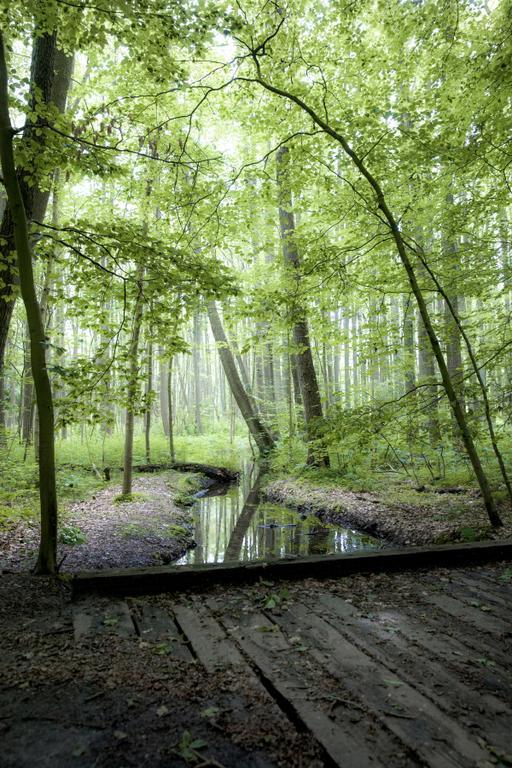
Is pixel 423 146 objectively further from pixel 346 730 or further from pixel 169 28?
pixel 346 730

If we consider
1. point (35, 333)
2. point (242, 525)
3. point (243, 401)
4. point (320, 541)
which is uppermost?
point (35, 333)

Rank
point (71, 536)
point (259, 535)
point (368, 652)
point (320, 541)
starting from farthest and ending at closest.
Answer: point (259, 535), point (320, 541), point (71, 536), point (368, 652)

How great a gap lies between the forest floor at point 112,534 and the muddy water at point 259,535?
376mm

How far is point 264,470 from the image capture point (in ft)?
55.2

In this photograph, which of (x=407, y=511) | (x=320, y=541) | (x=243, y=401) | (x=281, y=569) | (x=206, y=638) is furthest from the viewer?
(x=243, y=401)

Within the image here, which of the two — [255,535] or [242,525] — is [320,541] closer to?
[255,535]

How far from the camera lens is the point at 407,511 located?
8.29 m

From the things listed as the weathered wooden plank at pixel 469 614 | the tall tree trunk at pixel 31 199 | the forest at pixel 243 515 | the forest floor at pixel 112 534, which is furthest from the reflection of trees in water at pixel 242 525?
the tall tree trunk at pixel 31 199

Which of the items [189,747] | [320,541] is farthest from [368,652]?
[320,541]

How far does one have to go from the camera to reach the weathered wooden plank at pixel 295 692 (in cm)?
181

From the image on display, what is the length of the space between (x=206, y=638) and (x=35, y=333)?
288cm

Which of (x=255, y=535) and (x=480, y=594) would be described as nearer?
(x=480, y=594)

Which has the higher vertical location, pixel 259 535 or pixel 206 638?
pixel 206 638

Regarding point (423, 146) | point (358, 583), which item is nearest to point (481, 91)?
point (423, 146)
